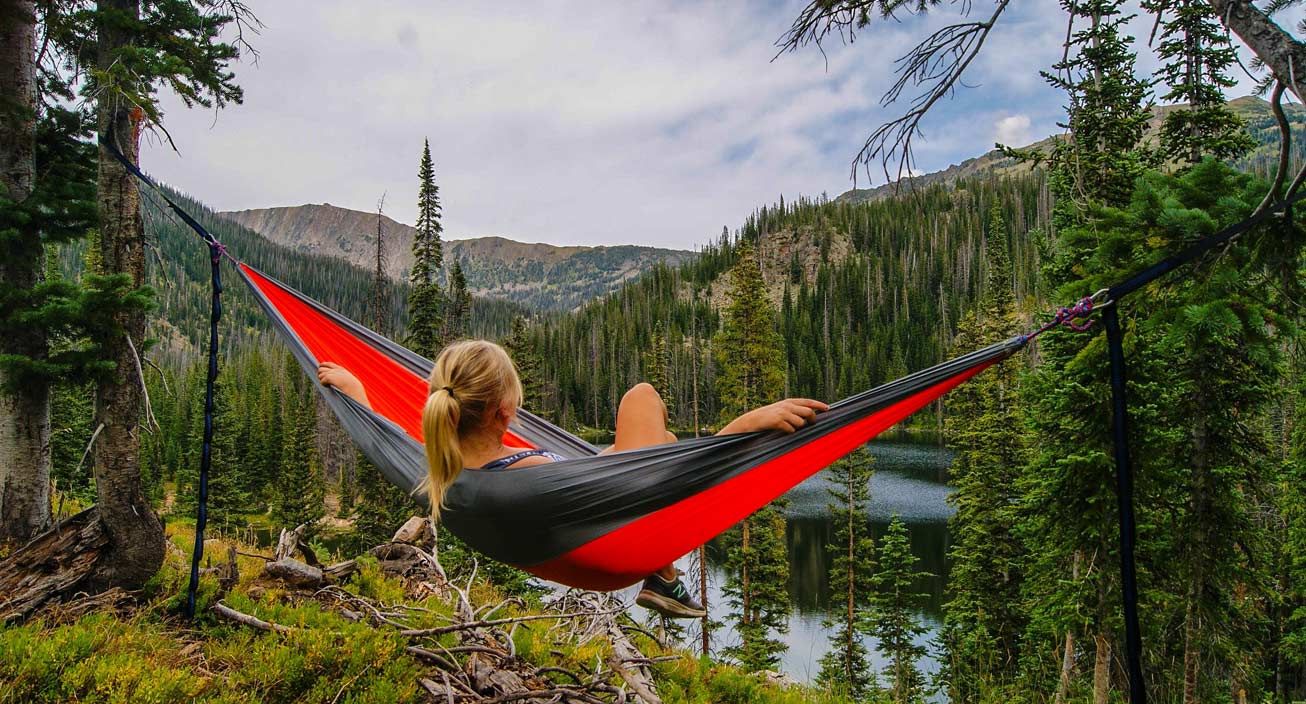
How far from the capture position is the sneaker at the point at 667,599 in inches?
76.2

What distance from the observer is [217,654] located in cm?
250

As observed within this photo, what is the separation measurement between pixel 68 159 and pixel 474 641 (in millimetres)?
3876

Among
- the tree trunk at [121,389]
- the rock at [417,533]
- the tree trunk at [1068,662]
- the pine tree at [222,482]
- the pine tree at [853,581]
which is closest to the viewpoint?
the tree trunk at [121,389]

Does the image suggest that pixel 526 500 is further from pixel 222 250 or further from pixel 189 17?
pixel 189 17

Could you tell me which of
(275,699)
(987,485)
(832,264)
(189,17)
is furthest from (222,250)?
(832,264)

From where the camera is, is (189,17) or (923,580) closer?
(189,17)

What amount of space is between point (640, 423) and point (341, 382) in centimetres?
155

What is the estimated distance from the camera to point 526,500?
5.41ft

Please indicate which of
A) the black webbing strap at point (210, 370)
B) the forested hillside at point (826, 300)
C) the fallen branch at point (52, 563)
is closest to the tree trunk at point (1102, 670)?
the black webbing strap at point (210, 370)

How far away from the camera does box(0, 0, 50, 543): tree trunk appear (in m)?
3.33

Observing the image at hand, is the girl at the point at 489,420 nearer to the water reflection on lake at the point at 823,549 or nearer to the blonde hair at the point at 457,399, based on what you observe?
the blonde hair at the point at 457,399

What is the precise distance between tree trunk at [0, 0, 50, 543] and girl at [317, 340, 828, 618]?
130 inches

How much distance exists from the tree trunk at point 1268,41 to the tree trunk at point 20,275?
5459 millimetres

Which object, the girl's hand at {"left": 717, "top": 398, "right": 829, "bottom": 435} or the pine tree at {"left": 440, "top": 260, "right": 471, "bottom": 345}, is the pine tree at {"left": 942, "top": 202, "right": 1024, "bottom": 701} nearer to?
the girl's hand at {"left": 717, "top": 398, "right": 829, "bottom": 435}
